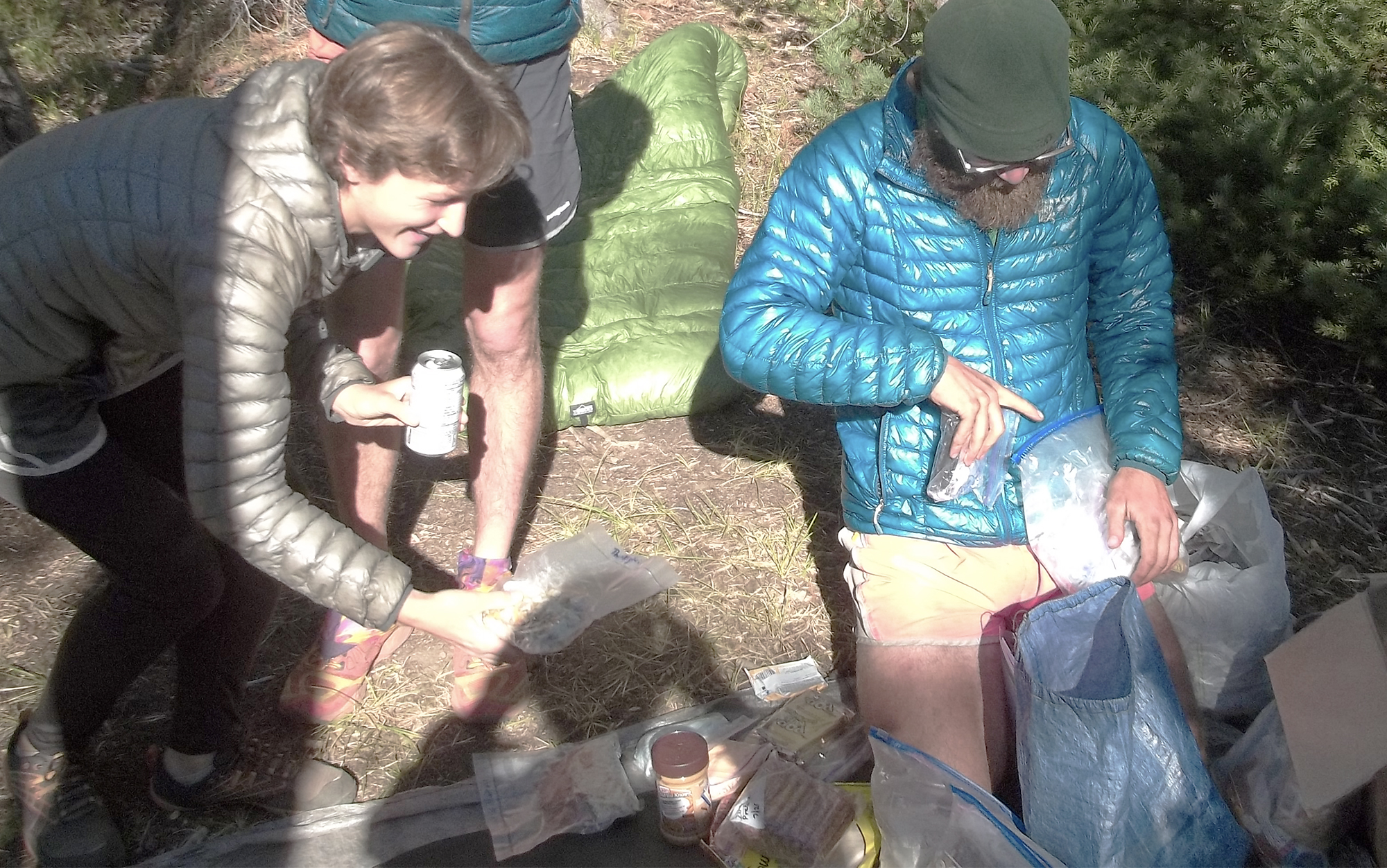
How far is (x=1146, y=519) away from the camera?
7.58 feet

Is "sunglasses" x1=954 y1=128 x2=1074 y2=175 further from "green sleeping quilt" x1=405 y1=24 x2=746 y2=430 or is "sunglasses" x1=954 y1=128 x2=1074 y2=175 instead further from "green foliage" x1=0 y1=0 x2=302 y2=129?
"green foliage" x1=0 y1=0 x2=302 y2=129

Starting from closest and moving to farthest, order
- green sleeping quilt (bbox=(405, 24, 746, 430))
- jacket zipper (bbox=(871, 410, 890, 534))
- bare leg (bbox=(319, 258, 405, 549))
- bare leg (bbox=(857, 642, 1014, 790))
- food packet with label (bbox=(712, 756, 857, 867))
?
food packet with label (bbox=(712, 756, 857, 867))
bare leg (bbox=(857, 642, 1014, 790))
jacket zipper (bbox=(871, 410, 890, 534))
bare leg (bbox=(319, 258, 405, 549))
green sleeping quilt (bbox=(405, 24, 746, 430))

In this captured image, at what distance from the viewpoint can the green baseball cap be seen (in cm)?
199

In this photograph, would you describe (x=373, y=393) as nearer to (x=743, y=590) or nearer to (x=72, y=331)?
(x=72, y=331)

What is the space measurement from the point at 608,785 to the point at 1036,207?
1.55m

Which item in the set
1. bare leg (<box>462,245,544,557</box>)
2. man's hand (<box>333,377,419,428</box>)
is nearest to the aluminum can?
man's hand (<box>333,377,419,428</box>)

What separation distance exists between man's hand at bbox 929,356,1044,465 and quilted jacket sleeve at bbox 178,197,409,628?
1.13 m

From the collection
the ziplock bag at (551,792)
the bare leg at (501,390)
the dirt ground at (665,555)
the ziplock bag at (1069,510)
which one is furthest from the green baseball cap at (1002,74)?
the ziplock bag at (551,792)

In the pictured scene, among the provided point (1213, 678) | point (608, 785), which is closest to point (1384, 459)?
point (1213, 678)

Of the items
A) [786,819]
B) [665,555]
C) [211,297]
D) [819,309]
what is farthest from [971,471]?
[211,297]

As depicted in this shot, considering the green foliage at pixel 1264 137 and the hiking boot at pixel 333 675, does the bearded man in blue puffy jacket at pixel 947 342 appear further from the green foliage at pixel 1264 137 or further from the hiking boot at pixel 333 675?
the green foliage at pixel 1264 137

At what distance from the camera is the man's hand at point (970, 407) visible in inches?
86.0

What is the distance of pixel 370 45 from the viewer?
1648 mm

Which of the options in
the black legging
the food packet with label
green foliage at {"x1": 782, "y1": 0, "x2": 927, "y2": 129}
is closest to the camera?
the black legging
